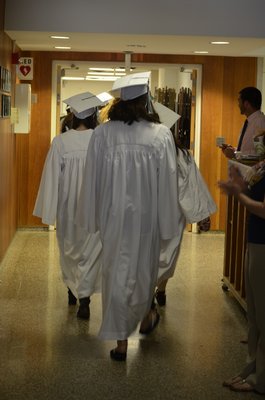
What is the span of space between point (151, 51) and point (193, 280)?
127 inches

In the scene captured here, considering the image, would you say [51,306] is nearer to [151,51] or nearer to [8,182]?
[8,182]

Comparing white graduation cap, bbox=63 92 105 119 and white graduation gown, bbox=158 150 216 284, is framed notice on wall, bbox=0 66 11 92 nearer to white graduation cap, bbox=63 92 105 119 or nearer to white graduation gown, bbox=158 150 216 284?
white graduation cap, bbox=63 92 105 119

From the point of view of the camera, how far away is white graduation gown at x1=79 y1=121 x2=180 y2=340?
429 cm

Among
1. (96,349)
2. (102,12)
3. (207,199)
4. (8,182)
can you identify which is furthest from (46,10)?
(96,349)

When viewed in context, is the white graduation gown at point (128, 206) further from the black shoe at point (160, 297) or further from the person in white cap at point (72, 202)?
the black shoe at point (160, 297)

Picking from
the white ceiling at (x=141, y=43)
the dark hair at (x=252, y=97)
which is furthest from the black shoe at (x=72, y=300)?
the white ceiling at (x=141, y=43)

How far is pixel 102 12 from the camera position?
6645mm

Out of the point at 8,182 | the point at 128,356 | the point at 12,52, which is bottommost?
the point at 128,356

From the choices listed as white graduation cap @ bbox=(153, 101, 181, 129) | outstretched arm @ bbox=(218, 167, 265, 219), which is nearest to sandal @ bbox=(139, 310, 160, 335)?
white graduation cap @ bbox=(153, 101, 181, 129)

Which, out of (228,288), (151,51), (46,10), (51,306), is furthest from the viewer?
(151,51)

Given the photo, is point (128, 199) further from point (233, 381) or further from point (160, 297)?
point (160, 297)

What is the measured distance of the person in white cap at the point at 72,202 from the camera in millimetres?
5238

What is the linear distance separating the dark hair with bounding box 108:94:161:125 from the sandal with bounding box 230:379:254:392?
1613 mm

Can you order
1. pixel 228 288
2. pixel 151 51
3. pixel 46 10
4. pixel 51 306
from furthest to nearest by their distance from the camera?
pixel 151 51
pixel 46 10
pixel 228 288
pixel 51 306
